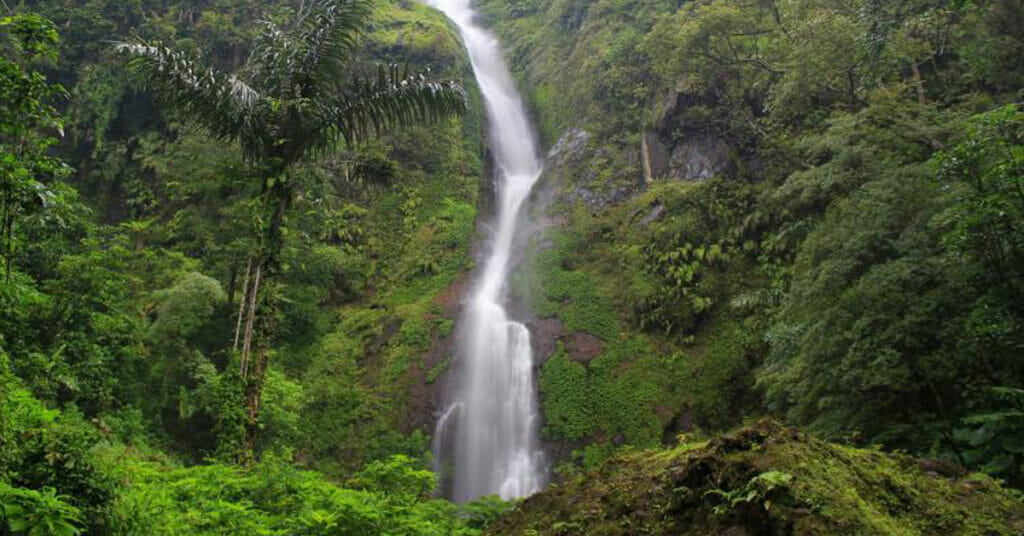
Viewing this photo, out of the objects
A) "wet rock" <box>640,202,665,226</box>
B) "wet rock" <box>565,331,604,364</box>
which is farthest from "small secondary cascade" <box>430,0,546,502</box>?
"wet rock" <box>640,202,665,226</box>

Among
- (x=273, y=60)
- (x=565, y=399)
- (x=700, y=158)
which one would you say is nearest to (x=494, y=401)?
(x=565, y=399)

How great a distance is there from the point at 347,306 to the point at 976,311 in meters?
18.9

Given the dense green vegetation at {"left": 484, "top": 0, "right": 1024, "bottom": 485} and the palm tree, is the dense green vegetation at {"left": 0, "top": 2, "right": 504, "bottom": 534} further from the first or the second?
the dense green vegetation at {"left": 484, "top": 0, "right": 1024, "bottom": 485}

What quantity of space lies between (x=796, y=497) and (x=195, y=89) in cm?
825

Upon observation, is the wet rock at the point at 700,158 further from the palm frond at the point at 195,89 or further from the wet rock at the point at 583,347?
the palm frond at the point at 195,89

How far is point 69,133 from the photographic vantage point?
89.2 feet

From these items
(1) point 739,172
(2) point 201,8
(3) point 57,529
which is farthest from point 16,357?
(2) point 201,8

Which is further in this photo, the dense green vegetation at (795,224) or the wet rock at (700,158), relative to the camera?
the wet rock at (700,158)

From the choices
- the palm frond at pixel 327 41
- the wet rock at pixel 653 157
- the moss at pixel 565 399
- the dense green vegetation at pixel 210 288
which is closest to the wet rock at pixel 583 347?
the moss at pixel 565 399

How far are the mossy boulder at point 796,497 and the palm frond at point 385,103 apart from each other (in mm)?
6339

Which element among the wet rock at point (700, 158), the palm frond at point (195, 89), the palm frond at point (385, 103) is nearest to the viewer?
the palm frond at point (195, 89)

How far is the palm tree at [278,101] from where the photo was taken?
8133 mm

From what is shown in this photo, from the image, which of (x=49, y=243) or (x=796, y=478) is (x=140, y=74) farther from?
(x=796, y=478)

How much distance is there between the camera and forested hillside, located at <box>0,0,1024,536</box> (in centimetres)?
438
